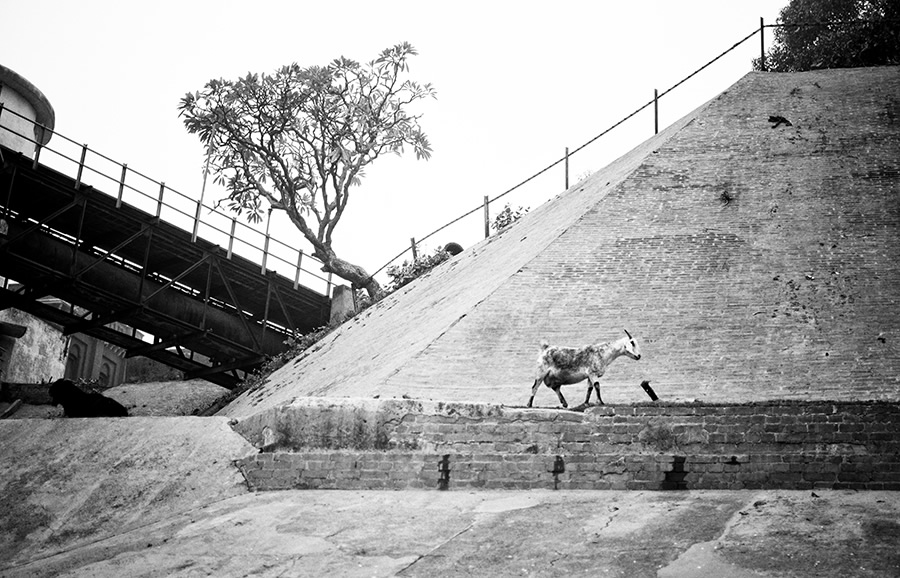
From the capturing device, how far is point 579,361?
10070 millimetres

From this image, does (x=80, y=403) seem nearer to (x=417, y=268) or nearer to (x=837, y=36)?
(x=417, y=268)

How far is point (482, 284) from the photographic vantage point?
55.0 feet

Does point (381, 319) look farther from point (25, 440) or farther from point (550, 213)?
point (25, 440)

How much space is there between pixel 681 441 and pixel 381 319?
10480 millimetres

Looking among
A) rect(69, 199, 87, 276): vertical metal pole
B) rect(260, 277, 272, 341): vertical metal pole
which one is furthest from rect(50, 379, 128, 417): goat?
rect(260, 277, 272, 341): vertical metal pole

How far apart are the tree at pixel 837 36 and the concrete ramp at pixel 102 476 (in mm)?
19678

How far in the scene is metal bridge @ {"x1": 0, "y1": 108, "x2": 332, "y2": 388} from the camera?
2022 centimetres

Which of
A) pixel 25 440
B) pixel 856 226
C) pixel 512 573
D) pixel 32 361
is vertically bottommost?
pixel 512 573

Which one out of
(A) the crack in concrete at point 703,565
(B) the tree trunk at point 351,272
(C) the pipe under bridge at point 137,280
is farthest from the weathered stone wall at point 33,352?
(A) the crack in concrete at point 703,565

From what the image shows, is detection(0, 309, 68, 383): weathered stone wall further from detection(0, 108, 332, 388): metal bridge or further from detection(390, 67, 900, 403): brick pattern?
detection(390, 67, 900, 403): brick pattern

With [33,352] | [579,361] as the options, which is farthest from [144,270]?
[579,361]

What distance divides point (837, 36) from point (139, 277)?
1885 centimetres

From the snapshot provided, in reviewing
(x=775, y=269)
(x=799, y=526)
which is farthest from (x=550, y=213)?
(x=799, y=526)

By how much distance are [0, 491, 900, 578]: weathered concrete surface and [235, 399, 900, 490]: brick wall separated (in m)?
0.28
